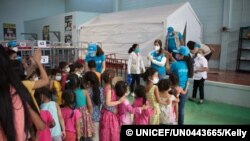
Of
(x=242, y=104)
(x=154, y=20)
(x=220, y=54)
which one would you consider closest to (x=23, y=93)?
(x=242, y=104)

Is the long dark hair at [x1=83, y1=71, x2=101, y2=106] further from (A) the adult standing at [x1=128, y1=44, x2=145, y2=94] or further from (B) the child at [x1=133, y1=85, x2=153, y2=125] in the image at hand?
(A) the adult standing at [x1=128, y1=44, x2=145, y2=94]

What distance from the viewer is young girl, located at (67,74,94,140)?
220cm

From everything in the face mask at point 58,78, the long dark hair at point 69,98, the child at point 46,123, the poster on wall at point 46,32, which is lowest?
the child at point 46,123

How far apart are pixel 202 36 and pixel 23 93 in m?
8.22

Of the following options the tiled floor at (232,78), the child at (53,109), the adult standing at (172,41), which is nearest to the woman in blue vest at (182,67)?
the child at (53,109)

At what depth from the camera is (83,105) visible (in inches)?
87.2

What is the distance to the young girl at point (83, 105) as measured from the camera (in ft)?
7.20

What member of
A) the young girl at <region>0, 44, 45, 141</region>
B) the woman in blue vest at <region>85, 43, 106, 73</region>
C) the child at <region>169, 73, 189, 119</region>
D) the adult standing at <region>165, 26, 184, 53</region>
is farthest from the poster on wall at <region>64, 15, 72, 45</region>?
the young girl at <region>0, 44, 45, 141</region>

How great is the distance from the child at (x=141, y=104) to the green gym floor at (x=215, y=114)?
1.61 m

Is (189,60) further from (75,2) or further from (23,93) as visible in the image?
(75,2)

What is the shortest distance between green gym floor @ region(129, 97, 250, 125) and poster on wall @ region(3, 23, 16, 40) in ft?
40.3

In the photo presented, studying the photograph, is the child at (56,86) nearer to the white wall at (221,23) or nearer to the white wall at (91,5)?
the white wall at (221,23)

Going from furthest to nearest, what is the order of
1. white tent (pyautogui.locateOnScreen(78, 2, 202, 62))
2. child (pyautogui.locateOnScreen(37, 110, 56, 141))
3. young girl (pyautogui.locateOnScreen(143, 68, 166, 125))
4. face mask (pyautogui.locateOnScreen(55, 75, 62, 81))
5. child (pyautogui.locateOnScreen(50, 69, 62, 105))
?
white tent (pyautogui.locateOnScreen(78, 2, 202, 62))
face mask (pyautogui.locateOnScreen(55, 75, 62, 81))
child (pyautogui.locateOnScreen(50, 69, 62, 105))
young girl (pyautogui.locateOnScreen(143, 68, 166, 125))
child (pyautogui.locateOnScreen(37, 110, 56, 141))

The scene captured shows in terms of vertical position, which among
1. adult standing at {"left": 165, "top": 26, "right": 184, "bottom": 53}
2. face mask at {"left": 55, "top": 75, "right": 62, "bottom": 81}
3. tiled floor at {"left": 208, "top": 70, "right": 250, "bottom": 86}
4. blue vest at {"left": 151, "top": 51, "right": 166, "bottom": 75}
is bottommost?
tiled floor at {"left": 208, "top": 70, "right": 250, "bottom": 86}
